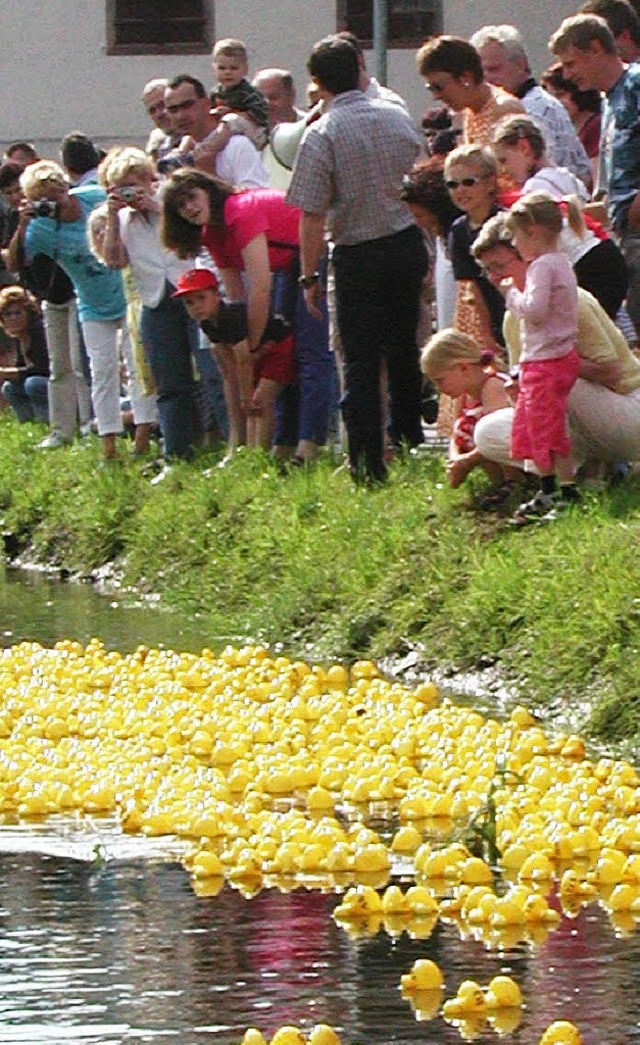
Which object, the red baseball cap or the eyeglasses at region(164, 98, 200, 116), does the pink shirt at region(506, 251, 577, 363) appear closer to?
the red baseball cap

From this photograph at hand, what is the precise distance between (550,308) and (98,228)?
5.04 m

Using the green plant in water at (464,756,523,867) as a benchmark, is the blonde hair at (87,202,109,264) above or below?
above

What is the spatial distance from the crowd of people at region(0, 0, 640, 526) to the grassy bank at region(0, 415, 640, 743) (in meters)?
0.26

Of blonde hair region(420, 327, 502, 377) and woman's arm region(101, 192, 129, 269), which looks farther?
woman's arm region(101, 192, 129, 269)

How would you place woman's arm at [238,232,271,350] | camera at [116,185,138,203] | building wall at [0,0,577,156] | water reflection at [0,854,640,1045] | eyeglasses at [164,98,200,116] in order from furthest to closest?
building wall at [0,0,577,156]
camera at [116,185,138,203]
eyeglasses at [164,98,200,116]
woman's arm at [238,232,271,350]
water reflection at [0,854,640,1045]

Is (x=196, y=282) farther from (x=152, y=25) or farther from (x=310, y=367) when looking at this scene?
(x=152, y=25)

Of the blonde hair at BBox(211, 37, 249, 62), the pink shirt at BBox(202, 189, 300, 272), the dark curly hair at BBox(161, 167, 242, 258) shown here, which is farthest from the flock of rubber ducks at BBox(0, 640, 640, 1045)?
the blonde hair at BBox(211, 37, 249, 62)

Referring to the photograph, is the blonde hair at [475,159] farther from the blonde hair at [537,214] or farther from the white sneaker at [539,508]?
the white sneaker at [539,508]

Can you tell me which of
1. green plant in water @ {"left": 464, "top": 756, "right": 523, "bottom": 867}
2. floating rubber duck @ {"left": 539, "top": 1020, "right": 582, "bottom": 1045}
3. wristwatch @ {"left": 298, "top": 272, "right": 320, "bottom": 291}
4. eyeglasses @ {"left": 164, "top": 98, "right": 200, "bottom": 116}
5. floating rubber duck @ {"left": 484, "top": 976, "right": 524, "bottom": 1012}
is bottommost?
green plant in water @ {"left": 464, "top": 756, "right": 523, "bottom": 867}

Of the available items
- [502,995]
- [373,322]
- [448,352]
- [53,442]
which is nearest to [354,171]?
[373,322]

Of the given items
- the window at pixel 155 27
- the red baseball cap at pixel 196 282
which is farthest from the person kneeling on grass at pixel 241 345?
the window at pixel 155 27

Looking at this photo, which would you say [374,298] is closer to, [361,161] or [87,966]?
[361,161]

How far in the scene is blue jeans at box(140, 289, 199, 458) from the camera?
16.2 meters

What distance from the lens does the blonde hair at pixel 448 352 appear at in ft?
42.0
